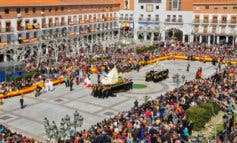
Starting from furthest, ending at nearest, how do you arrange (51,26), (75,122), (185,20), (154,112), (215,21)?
(185,20) → (215,21) → (51,26) → (154,112) → (75,122)

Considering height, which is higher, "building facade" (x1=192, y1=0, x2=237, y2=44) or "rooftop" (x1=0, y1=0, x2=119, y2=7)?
"rooftop" (x1=0, y1=0, x2=119, y2=7)

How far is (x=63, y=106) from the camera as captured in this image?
32906 millimetres

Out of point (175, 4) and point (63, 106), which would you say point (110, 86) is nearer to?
point (63, 106)

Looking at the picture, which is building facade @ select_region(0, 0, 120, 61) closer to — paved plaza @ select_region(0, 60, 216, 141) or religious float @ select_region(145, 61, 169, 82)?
paved plaza @ select_region(0, 60, 216, 141)

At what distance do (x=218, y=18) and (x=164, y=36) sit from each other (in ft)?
40.8

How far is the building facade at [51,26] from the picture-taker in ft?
174

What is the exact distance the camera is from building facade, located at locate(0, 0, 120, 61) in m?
52.9

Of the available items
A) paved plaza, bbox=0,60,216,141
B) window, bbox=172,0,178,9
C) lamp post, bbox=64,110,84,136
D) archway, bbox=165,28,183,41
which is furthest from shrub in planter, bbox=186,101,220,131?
window, bbox=172,0,178,9

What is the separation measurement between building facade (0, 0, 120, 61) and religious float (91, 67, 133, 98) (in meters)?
15.9

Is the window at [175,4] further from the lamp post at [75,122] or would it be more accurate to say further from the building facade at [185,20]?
the lamp post at [75,122]

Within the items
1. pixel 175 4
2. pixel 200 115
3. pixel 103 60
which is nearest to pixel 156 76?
pixel 103 60

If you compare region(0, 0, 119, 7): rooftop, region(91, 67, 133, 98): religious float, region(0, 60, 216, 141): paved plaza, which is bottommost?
region(0, 60, 216, 141): paved plaza

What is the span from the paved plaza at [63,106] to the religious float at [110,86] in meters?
0.60

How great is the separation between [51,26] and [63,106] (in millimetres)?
30897
